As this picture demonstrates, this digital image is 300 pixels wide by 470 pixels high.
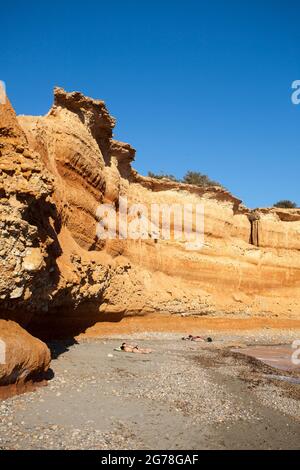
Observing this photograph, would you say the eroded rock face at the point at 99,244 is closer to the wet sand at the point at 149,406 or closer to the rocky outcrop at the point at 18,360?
the rocky outcrop at the point at 18,360

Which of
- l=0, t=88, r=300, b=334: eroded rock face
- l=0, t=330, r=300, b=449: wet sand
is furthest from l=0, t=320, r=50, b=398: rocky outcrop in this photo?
l=0, t=88, r=300, b=334: eroded rock face

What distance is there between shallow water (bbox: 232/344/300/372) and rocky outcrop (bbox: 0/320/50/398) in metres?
10.0

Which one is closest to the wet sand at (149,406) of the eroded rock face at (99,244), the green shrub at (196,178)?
the eroded rock face at (99,244)

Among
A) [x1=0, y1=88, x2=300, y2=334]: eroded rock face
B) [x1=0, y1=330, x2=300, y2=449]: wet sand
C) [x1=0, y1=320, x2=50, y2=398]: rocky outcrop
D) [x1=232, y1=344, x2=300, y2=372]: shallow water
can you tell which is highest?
[x1=0, y1=88, x2=300, y2=334]: eroded rock face

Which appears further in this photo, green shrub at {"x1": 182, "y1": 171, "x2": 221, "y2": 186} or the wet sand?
green shrub at {"x1": 182, "y1": 171, "x2": 221, "y2": 186}

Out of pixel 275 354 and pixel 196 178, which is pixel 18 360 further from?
pixel 196 178

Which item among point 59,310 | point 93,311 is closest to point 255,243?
point 93,311

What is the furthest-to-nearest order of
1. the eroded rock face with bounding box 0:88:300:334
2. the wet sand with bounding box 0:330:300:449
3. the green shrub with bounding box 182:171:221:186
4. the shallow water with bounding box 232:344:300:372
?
the green shrub with bounding box 182:171:221:186, the shallow water with bounding box 232:344:300:372, the eroded rock face with bounding box 0:88:300:334, the wet sand with bounding box 0:330:300:449

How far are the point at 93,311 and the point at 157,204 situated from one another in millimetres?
9145

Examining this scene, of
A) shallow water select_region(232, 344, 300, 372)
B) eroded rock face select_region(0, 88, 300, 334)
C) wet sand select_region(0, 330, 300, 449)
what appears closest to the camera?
wet sand select_region(0, 330, 300, 449)

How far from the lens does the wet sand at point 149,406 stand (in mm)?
7039

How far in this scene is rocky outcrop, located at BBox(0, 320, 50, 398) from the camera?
8.35 metres

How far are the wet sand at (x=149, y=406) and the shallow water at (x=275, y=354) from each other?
1.67 m

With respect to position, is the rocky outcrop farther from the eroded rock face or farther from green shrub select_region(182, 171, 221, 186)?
green shrub select_region(182, 171, 221, 186)
